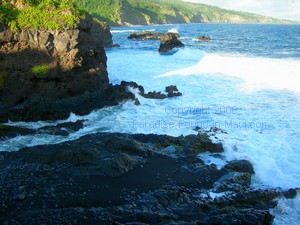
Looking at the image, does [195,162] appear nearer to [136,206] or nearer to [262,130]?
[136,206]

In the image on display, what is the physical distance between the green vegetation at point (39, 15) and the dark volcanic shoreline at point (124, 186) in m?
8.37

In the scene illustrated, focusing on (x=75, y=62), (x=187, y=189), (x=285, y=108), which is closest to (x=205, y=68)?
(x=285, y=108)

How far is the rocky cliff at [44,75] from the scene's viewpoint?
1792 centimetres

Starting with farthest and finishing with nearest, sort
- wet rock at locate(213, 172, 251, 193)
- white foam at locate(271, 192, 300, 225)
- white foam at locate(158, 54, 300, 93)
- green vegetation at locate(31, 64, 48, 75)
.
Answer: white foam at locate(158, 54, 300, 93) → green vegetation at locate(31, 64, 48, 75) → wet rock at locate(213, 172, 251, 193) → white foam at locate(271, 192, 300, 225)

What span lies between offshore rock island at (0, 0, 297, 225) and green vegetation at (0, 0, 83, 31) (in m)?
0.06

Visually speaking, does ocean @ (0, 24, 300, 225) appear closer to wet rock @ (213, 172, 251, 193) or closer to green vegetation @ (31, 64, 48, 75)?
wet rock @ (213, 172, 251, 193)

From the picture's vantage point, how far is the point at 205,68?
3272cm

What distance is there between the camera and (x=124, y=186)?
10758mm

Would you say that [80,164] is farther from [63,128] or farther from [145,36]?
[145,36]

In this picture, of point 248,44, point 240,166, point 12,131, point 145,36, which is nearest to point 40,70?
point 12,131

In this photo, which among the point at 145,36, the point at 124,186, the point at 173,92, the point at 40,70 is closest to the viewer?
the point at 124,186

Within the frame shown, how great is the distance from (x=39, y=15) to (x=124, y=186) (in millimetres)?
12680

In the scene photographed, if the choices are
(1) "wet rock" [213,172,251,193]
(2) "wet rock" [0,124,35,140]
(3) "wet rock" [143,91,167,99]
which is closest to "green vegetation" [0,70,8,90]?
(2) "wet rock" [0,124,35,140]

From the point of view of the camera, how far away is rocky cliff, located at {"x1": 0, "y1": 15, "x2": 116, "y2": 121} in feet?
58.8
